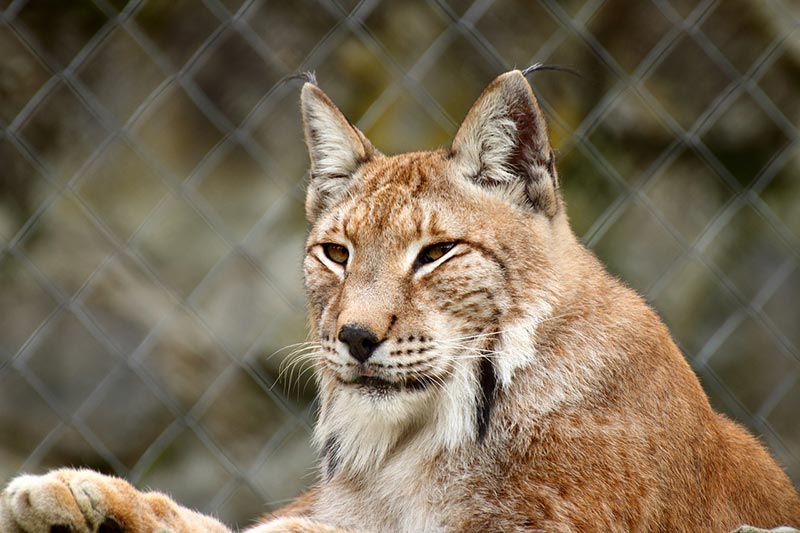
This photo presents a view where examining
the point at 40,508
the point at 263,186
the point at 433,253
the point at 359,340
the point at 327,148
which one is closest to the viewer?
the point at 40,508

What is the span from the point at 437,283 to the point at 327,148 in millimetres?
815

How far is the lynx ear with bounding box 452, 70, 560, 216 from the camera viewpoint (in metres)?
3.21

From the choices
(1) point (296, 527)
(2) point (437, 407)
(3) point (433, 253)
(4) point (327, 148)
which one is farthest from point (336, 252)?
(1) point (296, 527)

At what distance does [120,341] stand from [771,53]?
321 centimetres

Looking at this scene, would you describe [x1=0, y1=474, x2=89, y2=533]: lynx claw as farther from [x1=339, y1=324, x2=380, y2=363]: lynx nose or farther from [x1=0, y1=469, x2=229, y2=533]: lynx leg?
[x1=339, y1=324, x2=380, y2=363]: lynx nose

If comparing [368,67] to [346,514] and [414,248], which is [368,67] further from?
[346,514]

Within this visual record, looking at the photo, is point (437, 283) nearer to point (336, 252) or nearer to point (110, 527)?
point (336, 252)

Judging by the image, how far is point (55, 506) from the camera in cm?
285

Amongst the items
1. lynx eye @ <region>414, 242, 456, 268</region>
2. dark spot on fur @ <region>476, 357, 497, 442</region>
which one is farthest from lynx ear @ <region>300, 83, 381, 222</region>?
dark spot on fur @ <region>476, 357, 497, 442</region>

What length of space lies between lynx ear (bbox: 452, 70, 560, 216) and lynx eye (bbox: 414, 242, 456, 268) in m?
0.27

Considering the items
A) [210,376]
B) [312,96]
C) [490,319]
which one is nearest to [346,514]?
[490,319]

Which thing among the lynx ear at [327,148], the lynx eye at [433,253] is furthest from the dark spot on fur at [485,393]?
the lynx ear at [327,148]

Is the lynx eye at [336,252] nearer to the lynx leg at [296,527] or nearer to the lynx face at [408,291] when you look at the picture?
the lynx face at [408,291]

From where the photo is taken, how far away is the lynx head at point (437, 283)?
3.01m
